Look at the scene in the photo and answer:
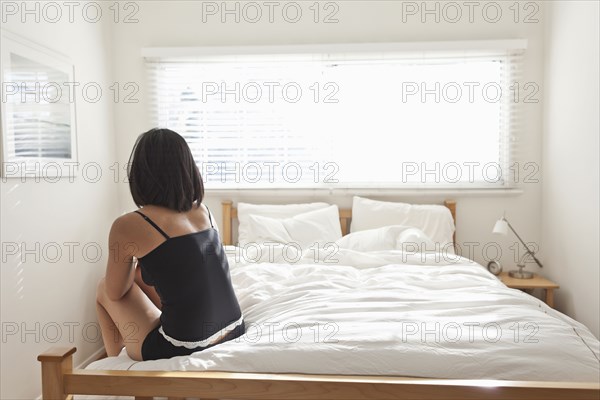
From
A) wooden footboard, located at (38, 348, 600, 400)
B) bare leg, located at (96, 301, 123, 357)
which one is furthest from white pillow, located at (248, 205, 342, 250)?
wooden footboard, located at (38, 348, 600, 400)

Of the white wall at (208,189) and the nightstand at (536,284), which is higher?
the white wall at (208,189)

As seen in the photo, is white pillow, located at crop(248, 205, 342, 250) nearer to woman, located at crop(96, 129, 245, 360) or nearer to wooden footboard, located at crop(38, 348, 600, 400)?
woman, located at crop(96, 129, 245, 360)

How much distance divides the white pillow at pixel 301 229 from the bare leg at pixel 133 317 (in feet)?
5.28

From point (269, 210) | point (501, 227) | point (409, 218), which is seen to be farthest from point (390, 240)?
point (269, 210)

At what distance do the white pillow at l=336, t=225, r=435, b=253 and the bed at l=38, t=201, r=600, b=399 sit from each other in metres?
0.67

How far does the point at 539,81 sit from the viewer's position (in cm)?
343

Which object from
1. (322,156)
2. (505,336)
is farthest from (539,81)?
(505,336)

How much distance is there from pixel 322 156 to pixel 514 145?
4.40 feet

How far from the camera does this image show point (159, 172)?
1.56 m

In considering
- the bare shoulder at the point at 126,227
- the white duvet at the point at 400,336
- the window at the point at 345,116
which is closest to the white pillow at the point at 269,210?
the window at the point at 345,116

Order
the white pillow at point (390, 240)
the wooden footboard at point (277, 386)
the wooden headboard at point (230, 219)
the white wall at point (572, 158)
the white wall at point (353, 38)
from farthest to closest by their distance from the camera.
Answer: the wooden headboard at point (230, 219)
the white wall at point (353, 38)
the white pillow at point (390, 240)
the white wall at point (572, 158)
the wooden footboard at point (277, 386)

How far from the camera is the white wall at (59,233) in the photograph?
240 cm

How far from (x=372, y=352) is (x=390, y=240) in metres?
1.70

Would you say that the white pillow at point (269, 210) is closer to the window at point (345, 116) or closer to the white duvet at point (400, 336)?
the window at point (345, 116)
